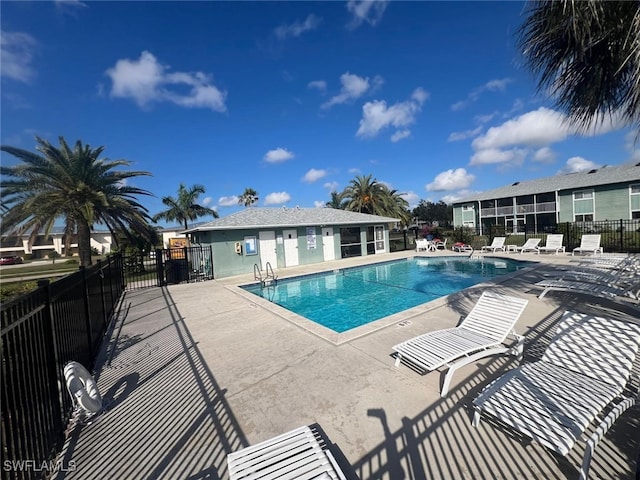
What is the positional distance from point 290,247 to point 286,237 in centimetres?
73

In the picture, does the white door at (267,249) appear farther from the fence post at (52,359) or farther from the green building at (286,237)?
the fence post at (52,359)

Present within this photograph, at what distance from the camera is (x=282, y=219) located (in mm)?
18219

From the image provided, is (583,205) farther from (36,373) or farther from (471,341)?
(36,373)

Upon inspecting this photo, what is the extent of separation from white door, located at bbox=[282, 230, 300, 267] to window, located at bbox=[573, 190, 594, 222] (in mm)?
31154

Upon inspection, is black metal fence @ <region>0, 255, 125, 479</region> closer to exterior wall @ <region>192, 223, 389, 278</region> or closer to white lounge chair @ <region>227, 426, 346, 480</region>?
white lounge chair @ <region>227, 426, 346, 480</region>

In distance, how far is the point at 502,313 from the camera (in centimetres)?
466

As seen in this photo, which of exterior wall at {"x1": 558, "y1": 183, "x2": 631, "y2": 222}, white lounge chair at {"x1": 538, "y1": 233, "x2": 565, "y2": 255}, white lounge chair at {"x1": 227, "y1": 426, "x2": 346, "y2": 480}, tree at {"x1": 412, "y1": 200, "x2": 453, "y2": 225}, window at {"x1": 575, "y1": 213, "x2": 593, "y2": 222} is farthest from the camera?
tree at {"x1": 412, "y1": 200, "x2": 453, "y2": 225}

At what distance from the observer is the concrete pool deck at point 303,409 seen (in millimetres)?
2488

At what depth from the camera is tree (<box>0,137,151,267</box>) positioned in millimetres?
12852

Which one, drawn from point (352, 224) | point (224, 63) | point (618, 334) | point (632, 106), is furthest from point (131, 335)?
point (352, 224)

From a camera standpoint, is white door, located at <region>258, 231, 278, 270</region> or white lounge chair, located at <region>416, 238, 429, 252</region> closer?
white door, located at <region>258, 231, 278, 270</region>

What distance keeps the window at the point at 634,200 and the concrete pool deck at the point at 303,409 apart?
30941 millimetres

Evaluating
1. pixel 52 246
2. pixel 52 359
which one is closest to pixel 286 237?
pixel 52 359

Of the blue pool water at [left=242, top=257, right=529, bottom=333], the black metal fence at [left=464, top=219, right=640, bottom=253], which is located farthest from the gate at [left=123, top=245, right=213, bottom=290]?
the black metal fence at [left=464, top=219, right=640, bottom=253]
